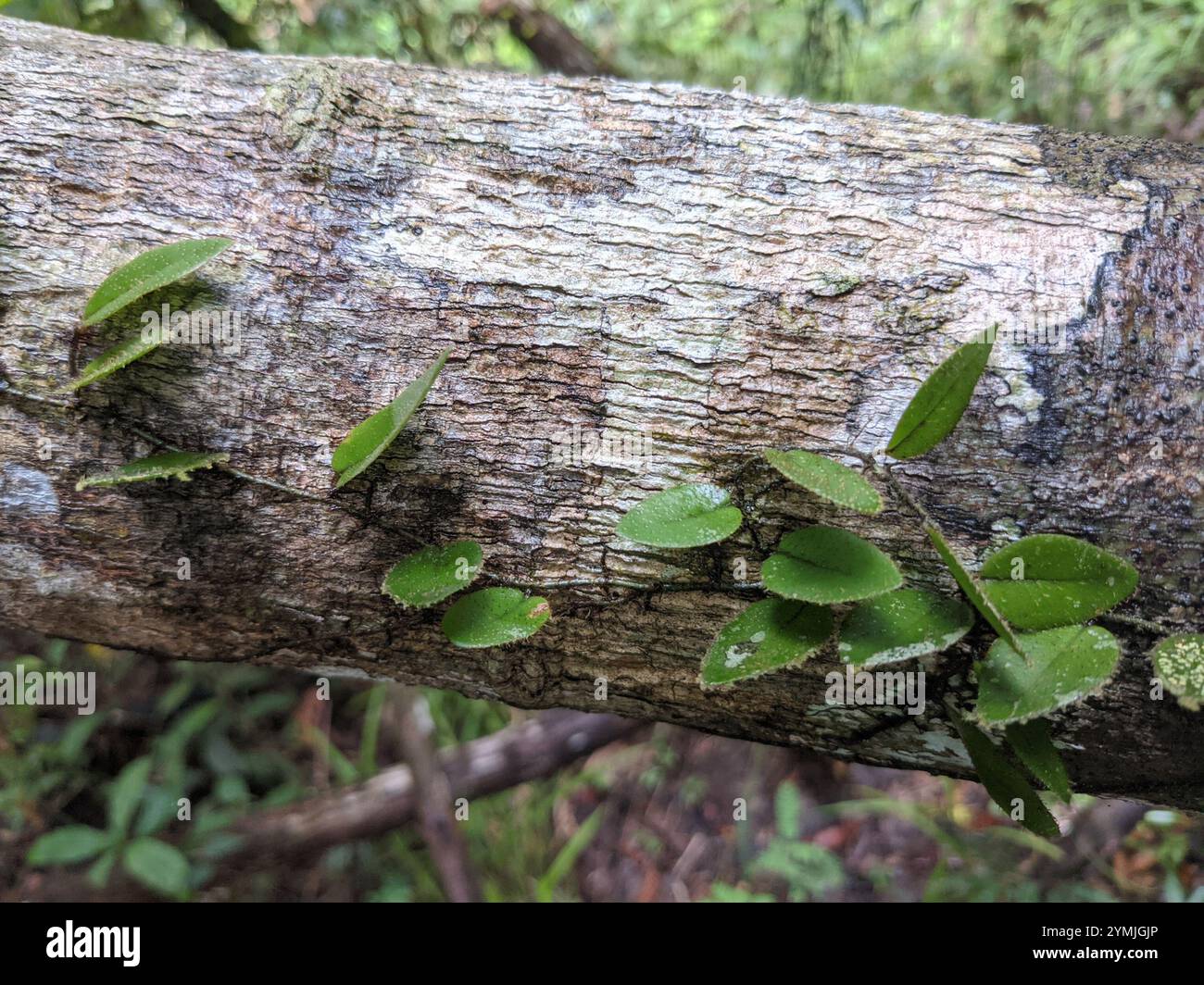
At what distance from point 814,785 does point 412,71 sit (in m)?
2.58

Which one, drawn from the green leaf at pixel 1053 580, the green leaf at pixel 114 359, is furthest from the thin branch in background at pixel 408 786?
the green leaf at pixel 114 359

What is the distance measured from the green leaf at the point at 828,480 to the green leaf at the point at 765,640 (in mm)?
163

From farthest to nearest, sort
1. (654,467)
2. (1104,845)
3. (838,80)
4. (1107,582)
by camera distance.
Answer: (838,80), (1104,845), (654,467), (1107,582)

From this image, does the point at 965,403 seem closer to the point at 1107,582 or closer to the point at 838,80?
the point at 1107,582

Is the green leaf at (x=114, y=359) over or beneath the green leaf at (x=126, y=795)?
over

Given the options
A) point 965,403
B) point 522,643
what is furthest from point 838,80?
point 522,643

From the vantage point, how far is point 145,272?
3.62ft

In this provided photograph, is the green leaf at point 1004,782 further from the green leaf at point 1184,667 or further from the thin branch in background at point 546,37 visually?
the thin branch in background at point 546,37

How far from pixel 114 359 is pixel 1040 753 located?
1.32 m

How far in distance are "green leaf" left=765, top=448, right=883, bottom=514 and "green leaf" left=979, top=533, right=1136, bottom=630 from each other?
192 millimetres

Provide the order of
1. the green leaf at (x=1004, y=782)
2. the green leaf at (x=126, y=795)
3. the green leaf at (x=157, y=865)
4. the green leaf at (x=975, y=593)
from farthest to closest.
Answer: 1. the green leaf at (x=126, y=795)
2. the green leaf at (x=157, y=865)
3. the green leaf at (x=1004, y=782)
4. the green leaf at (x=975, y=593)

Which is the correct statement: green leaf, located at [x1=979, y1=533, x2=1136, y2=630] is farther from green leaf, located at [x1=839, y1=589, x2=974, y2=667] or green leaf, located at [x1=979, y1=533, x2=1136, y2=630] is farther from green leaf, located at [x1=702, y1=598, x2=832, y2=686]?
green leaf, located at [x1=702, y1=598, x2=832, y2=686]

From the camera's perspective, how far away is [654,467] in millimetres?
1137

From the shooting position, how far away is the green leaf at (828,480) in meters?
0.95
